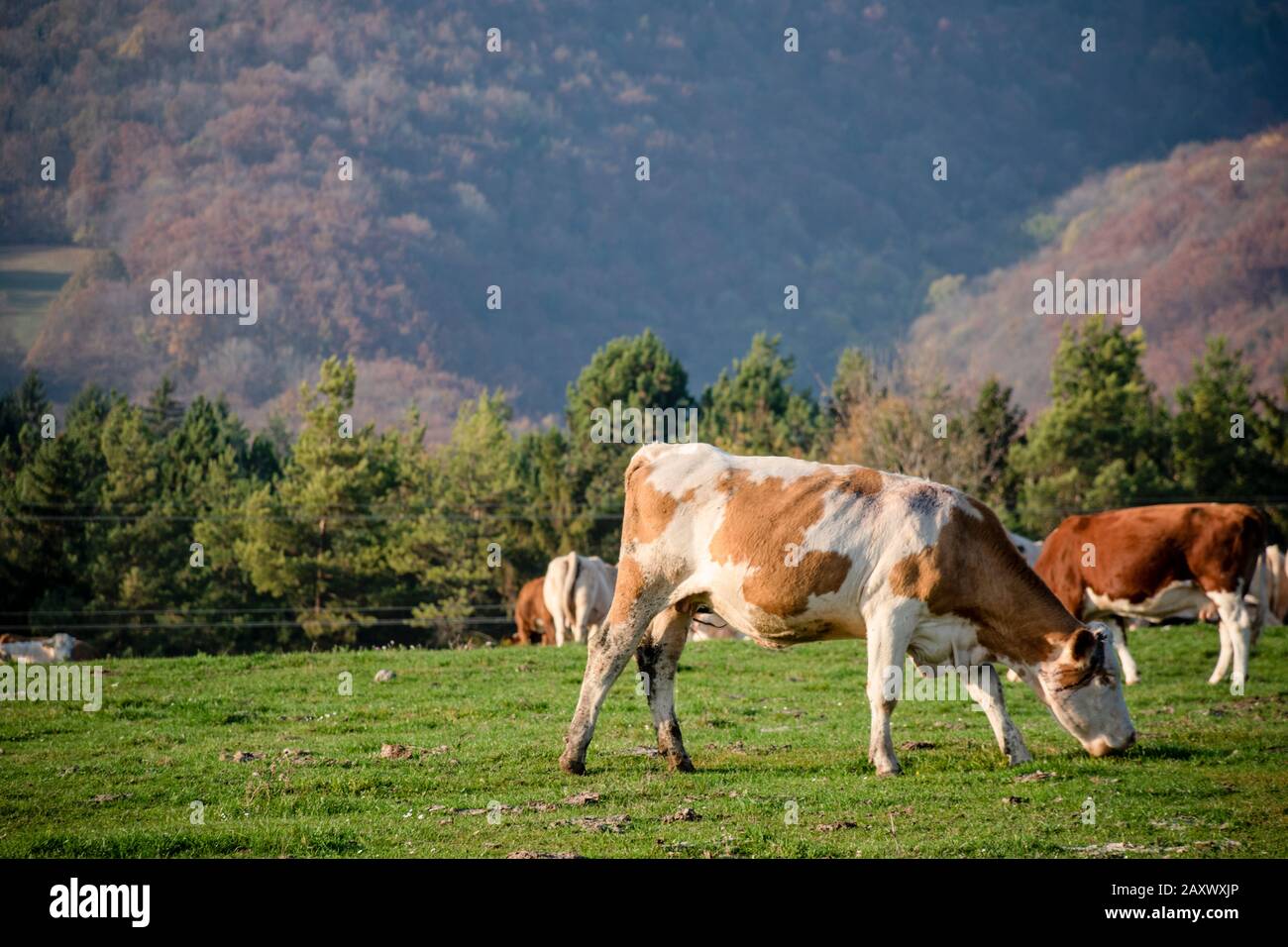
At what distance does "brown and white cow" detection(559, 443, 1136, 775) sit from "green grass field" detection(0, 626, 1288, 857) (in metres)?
0.61

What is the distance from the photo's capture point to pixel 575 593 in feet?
109

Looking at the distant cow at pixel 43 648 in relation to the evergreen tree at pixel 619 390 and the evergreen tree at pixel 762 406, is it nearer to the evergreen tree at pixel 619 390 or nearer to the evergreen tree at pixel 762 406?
the evergreen tree at pixel 619 390

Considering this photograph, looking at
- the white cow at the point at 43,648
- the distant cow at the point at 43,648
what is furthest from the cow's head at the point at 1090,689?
the white cow at the point at 43,648

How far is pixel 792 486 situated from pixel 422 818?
182 inches

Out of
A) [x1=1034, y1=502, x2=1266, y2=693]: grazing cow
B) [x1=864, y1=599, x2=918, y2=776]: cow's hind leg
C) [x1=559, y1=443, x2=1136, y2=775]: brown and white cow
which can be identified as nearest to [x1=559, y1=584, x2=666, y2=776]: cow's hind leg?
[x1=559, y1=443, x2=1136, y2=775]: brown and white cow

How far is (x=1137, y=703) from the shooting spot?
687 inches

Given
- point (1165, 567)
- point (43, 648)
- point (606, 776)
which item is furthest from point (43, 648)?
point (1165, 567)

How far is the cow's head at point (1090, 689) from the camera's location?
12.1m

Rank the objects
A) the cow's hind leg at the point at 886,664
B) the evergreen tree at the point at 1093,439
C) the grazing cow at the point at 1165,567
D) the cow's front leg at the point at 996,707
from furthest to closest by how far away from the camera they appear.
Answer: the evergreen tree at the point at 1093,439 < the grazing cow at the point at 1165,567 < the cow's front leg at the point at 996,707 < the cow's hind leg at the point at 886,664

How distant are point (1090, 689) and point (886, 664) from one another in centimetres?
201

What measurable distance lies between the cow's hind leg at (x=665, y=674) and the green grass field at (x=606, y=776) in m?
0.24

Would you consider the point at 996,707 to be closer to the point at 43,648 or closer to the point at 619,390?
the point at 43,648
